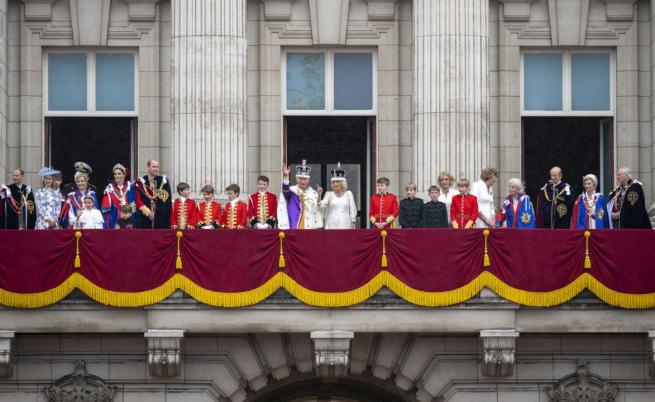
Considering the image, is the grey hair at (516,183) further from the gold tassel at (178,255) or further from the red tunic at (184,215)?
the gold tassel at (178,255)

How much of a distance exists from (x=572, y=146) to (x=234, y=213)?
10.3 meters

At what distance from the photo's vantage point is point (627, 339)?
5250cm

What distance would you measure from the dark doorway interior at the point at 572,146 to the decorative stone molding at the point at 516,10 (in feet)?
8.64

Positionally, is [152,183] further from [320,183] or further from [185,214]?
[320,183]

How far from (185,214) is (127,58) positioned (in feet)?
22.0

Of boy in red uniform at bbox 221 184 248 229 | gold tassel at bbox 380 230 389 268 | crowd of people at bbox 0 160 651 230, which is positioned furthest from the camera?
boy in red uniform at bbox 221 184 248 229

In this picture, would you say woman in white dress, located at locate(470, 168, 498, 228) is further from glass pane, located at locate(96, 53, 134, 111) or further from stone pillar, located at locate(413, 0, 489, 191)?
glass pane, located at locate(96, 53, 134, 111)

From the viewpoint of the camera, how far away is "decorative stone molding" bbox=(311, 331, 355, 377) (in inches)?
2024

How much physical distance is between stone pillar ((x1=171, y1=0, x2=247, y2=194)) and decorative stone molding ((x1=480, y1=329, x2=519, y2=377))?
8293mm

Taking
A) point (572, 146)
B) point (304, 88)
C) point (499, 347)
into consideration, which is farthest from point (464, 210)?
point (304, 88)

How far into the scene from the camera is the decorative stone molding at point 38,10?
58094mm

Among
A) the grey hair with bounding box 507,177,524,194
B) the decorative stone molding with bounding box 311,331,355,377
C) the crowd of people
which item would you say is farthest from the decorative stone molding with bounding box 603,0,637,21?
the decorative stone molding with bounding box 311,331,355,377

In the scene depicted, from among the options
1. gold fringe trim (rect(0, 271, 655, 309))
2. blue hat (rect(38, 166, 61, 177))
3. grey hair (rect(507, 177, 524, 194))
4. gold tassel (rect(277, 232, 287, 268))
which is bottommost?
gold fringe trim (rect(0, 271, 655, 309))

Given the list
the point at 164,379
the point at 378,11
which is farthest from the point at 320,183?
the point at 164,379
